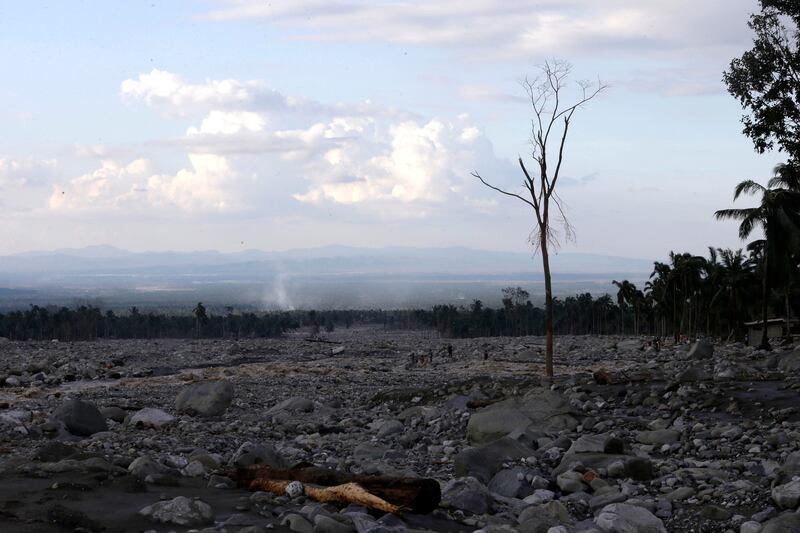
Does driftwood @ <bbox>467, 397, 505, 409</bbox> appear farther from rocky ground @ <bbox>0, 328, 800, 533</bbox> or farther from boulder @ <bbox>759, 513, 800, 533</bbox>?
boulder @ <bbox>759, 513, 800, 533</bbox>

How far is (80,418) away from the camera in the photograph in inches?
662

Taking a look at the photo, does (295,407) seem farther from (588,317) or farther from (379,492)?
(588,317)

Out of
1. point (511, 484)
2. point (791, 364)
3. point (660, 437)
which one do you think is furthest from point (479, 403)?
point (791, 364)

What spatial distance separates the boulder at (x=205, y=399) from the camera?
69.7 feet

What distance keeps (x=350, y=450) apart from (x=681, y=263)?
54930 millimetres

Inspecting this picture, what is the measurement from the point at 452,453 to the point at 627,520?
5826mm

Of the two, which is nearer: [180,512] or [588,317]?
[180,512]

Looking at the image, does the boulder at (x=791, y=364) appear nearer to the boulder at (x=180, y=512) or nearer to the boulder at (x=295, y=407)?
→ the boulder at (x=295, y=407)

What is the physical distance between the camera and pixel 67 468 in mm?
10406

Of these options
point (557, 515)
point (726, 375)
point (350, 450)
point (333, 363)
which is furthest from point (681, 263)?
point (557, 515)

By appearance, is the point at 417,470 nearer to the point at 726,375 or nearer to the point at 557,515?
the point at 557,515

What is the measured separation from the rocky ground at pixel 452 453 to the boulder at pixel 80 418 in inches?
1.3

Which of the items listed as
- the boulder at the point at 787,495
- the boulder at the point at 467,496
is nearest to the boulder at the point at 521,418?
the boulder at the point at 467,496

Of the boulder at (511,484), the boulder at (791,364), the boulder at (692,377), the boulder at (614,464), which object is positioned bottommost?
the boulder at (511,484)
